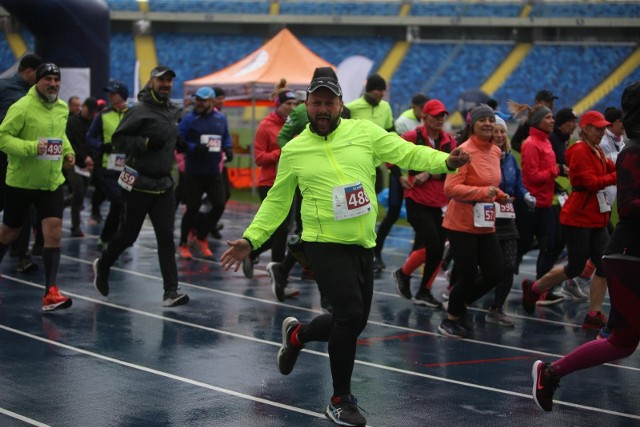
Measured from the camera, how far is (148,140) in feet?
30.7

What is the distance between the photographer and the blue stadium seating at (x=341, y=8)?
4916 cm

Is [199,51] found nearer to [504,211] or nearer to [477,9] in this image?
[477,9]

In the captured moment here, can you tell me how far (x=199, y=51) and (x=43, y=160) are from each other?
135 feet

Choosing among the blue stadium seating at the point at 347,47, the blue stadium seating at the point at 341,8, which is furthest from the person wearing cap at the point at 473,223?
the blue stadium seating at the point at 341,8

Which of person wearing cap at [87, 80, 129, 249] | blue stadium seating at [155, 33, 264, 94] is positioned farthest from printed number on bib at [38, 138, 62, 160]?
blue stadium seating at [155, 33, 264, 94]

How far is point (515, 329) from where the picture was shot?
9.29 meters

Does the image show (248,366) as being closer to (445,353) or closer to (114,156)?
(445,353)

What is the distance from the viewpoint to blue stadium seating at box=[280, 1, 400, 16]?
49.2 metres

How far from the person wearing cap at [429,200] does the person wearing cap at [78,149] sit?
6.33 metres

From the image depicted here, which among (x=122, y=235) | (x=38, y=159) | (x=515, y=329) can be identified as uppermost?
(x=38, y=159)

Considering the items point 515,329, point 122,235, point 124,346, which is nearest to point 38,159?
point 122,235

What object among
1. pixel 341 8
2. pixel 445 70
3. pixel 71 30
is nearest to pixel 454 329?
pixel 71 30

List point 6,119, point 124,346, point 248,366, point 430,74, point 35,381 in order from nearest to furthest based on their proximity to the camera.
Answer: point 35,381 → point 248,366 → point 124,346 → point 6,119 → point 430,74

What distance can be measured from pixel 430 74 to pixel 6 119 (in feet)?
129
